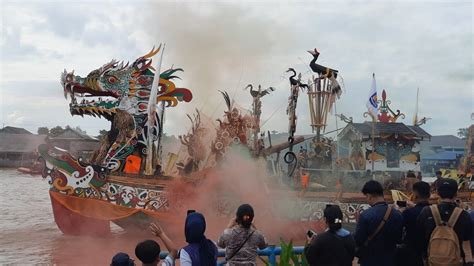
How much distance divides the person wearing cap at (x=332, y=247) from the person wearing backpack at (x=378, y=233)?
23.0 inches

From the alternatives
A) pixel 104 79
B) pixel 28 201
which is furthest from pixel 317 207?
pixel 28 201

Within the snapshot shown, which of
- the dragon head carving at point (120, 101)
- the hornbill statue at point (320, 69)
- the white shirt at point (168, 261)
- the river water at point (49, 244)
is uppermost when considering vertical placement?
the hornbill statue at point (320, 69)

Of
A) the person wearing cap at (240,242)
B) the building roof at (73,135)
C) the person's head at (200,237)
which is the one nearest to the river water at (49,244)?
the person wearing cap at (240,242)

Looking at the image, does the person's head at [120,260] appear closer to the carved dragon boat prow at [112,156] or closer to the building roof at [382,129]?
the carved dragon boat prow at [112,156]

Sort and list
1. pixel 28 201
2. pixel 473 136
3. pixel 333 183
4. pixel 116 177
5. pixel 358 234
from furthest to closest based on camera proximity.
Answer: pixel 28 201
pixel 473 136
pixel 333 183
pixel 116 177
pixel 358 234

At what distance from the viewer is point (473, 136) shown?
24.6 m

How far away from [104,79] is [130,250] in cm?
591

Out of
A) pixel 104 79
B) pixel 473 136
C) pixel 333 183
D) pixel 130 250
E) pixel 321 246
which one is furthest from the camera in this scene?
pixel 473 136

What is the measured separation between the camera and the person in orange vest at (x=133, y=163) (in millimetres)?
14867

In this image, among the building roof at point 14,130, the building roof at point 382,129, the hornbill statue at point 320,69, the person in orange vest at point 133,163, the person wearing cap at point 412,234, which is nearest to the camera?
the person wearing cap at point 412,234

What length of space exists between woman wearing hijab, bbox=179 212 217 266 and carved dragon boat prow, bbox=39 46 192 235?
1004cm

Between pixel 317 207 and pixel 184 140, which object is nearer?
pixel 317 207

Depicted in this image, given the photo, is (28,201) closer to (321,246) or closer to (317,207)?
(317,207)

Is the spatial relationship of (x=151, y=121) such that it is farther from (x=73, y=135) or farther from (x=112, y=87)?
(x=73, y=135)
